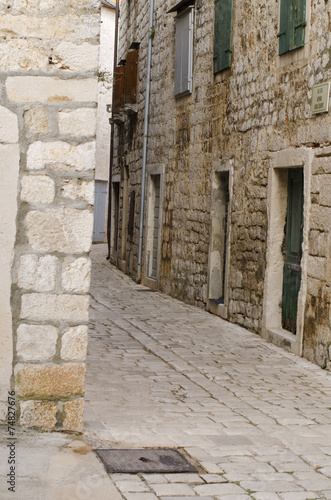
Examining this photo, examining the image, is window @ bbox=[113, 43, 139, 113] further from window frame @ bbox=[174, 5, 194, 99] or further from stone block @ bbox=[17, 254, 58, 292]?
stone block @ bbox=[17, 254, 58, 292]

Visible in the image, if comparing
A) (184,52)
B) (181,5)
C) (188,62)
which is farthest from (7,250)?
(181,5)

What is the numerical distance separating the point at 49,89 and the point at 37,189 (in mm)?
553

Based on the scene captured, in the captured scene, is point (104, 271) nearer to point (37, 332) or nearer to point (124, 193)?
point (124, 193)

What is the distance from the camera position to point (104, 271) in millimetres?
16891

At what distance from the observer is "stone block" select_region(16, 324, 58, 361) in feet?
14.6

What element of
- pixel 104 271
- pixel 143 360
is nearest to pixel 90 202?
pixel 143 360

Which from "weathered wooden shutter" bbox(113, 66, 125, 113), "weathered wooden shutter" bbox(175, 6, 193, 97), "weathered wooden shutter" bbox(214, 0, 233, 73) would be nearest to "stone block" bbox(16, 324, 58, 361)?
"weathered wooden shutter" bbox(214, 0, 233, 73)

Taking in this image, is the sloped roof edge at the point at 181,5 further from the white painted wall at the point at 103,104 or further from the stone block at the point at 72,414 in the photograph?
the white painted wall at the point at 103,104

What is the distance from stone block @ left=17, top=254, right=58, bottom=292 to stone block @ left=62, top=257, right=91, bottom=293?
0.06 m

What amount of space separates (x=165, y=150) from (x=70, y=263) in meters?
9.35

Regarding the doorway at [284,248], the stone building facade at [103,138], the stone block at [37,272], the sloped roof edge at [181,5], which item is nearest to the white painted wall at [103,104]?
the stone building facade at [103,138]

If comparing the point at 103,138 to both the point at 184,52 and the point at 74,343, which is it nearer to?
the point at 184,52

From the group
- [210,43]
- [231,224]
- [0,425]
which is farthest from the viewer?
[210,43]

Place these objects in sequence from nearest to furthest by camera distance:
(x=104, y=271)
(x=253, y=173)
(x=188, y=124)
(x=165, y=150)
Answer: (x=253, y=173), (x=188, y=124), (x=165, y=150), (x=104, y=271)
